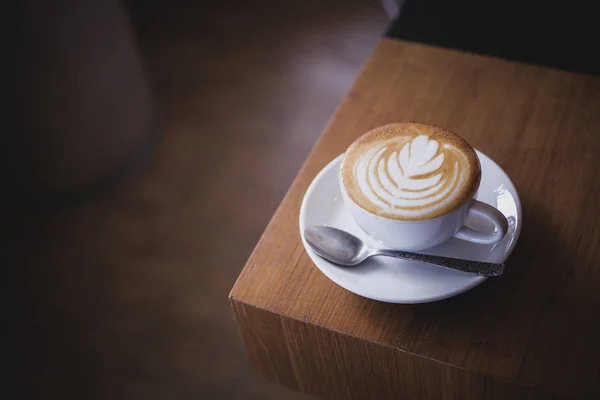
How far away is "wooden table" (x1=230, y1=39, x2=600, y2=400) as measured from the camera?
0.66 meters

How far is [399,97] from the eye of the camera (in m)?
0.91

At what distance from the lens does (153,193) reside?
1.45m

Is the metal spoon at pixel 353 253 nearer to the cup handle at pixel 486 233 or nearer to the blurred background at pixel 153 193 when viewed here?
the cup handle at pixel 486 233

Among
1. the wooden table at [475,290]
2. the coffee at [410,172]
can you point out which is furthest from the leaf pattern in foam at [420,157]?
the wooden table at [475,290]

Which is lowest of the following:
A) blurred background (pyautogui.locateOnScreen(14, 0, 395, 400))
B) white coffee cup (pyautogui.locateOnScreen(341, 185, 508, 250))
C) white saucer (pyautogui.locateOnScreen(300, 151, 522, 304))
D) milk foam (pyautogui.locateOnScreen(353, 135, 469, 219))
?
blurred background (pyautogui.locateOnScreen(14, 0, 395, 400))

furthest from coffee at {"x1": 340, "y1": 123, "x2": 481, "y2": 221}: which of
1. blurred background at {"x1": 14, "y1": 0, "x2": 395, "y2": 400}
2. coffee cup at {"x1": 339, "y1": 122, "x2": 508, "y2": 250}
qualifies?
blurred background at {"x1": 14, "y1": 0, "x2": 395, "y2": 400}

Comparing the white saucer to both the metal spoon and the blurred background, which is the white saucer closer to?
the metal spoon

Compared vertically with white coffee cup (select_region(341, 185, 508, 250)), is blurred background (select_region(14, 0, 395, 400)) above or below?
below

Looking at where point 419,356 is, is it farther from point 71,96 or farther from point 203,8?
point 203,8

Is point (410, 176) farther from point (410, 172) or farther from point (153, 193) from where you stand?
point (153, 193)

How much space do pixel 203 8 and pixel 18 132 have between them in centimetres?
71

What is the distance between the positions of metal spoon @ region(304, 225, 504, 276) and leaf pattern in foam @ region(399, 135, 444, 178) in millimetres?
78

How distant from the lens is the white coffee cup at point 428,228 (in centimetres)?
65

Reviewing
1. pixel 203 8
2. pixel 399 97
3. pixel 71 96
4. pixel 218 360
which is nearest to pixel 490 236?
pixel 399 97
